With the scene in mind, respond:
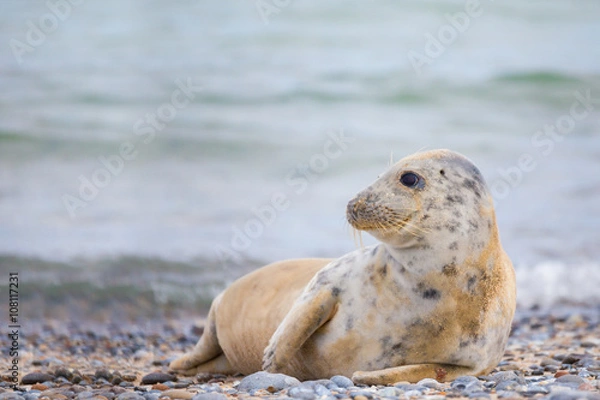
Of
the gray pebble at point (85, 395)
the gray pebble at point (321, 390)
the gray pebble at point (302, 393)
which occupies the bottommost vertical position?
the gray pebble at point (321, 390)

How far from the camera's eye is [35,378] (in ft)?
15.0

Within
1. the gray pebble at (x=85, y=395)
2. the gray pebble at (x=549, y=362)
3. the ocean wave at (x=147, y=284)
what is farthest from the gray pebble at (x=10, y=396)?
the ocean wave at (x=147, y=284)

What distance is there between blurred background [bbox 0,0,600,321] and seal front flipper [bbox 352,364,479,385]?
9.55 ft

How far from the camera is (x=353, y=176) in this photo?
13.5m

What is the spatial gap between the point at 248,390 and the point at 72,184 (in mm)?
9553

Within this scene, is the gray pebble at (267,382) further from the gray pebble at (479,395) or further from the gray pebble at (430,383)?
the gray pebble at (479,395)

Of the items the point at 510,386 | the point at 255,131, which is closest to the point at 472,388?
the point at 510,386

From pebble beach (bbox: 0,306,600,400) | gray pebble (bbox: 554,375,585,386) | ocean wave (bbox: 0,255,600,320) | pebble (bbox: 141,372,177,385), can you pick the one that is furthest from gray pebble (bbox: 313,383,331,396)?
ocean wave (bbox: 0,255,600,320)

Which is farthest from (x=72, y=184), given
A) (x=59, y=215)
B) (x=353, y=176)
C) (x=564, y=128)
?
(x=564, y=128)

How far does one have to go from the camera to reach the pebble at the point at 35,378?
14.9 ft

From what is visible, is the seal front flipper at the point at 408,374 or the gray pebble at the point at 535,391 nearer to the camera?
the gray pebble at the point at 535,391

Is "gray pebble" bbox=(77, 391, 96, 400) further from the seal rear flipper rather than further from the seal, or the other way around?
the seal rear flipper

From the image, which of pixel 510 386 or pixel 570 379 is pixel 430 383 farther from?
pixel 570 379

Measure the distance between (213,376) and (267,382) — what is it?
1344 millimetres
